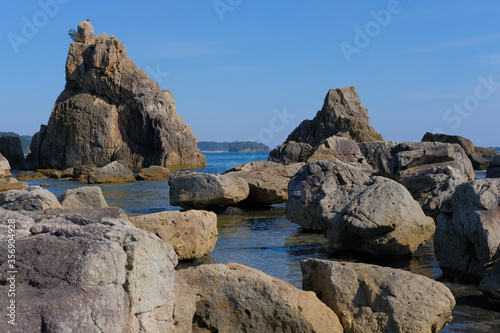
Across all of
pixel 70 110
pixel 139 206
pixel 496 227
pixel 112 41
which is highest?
pixel 112 41

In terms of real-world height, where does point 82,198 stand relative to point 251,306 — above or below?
above

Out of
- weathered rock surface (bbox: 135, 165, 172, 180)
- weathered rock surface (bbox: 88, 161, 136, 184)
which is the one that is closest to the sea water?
weathered rock surface (bbox: 88, 161, 136, 184)

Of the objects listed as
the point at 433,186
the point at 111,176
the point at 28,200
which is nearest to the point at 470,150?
the point at 111,176

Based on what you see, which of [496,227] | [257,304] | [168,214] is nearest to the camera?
[257,304]

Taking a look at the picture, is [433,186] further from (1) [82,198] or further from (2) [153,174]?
(2) [153,174]

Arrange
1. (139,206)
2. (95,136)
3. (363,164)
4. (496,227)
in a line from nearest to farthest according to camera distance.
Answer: (496,227)
(139,206)
(363,164)
(95,136)

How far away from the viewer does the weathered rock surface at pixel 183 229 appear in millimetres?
10852

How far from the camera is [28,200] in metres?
12.0

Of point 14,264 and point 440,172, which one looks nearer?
point 14,264

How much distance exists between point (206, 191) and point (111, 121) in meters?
57.4

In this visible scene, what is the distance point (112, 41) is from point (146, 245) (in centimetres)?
7383

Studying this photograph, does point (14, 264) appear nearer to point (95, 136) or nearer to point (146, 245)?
point (146, 245)

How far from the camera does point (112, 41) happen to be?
75.0 metres

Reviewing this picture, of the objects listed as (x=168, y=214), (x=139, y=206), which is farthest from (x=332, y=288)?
(x=139, y=206)
